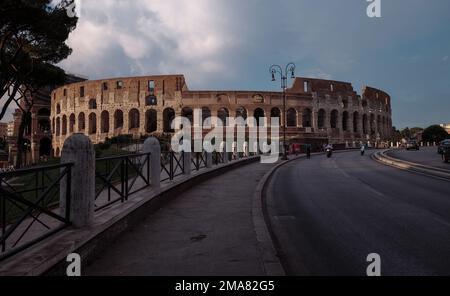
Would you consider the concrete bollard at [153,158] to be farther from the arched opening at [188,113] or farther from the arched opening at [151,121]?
the arched opening at [151,121]

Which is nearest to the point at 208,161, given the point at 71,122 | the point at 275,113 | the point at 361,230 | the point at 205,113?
the point at 361,230

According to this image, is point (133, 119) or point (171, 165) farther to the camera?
point (133, 119)

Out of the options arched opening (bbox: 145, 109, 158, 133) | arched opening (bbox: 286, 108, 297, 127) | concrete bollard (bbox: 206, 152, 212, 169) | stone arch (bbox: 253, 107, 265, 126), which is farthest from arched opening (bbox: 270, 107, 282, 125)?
concrete bollard (bbox: 206, 152, 212, 169)

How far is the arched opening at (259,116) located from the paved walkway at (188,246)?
153ft

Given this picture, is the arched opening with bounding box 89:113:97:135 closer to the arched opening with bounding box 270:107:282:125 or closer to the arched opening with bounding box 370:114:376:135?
the arched opening with bounding box 270:107:282:125

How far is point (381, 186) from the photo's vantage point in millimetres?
11477

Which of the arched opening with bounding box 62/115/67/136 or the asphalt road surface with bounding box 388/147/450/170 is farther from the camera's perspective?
the arched opening with bounding box 62/115/67/136

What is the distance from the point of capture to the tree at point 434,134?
3317 inches

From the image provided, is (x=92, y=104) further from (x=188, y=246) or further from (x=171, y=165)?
(x=188, y=246)

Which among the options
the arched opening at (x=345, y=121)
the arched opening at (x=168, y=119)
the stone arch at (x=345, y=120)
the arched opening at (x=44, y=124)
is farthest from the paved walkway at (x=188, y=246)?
the arched opening at (x=44, y=124)

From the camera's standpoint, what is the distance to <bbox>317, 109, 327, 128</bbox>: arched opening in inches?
2373

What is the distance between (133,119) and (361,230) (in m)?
53.7

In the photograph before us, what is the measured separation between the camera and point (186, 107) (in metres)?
54.2
